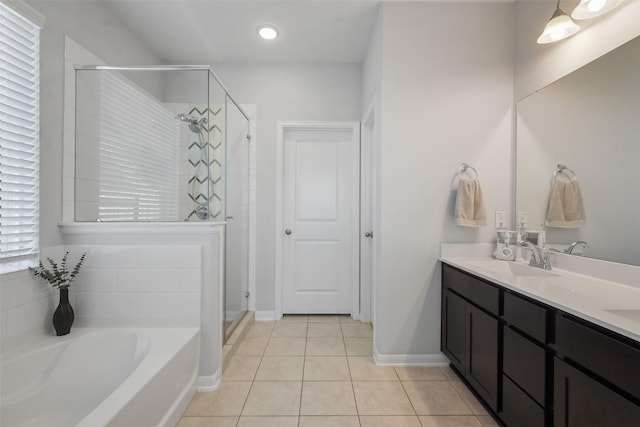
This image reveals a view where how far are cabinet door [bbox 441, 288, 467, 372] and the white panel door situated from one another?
1.15 meters

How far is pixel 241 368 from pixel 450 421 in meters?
1.38

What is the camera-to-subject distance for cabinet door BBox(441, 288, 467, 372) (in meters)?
1.82

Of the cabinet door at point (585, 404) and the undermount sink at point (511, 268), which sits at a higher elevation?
the undermount sink at point (511, 268)

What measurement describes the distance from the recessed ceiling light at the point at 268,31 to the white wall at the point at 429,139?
936 millimetres

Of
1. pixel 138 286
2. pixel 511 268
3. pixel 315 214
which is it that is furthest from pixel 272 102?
pixel 511 268

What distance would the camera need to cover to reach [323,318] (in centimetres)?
303

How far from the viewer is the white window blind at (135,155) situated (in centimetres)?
197

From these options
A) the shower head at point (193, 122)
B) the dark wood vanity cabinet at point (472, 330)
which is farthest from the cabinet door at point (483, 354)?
the shower head at point (193, 122)

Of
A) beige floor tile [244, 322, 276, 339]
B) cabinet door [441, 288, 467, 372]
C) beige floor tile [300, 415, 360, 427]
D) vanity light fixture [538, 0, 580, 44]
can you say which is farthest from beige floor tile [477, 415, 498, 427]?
vanity light fixture [538, 0, 580, 44]

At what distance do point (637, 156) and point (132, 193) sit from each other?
9.45 feet

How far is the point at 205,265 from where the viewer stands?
1815 millimetres

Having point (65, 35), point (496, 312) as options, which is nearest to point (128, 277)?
point (65, 35)

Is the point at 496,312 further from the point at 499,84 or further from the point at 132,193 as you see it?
the point at 132,193

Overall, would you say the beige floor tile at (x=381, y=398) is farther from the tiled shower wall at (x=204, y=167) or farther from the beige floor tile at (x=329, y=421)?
the tiled shower wall at (x=204, y=167)
